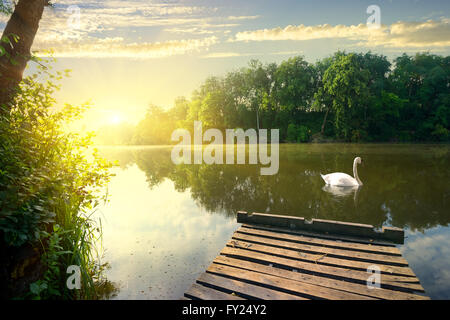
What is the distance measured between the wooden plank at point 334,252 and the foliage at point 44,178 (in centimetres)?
384

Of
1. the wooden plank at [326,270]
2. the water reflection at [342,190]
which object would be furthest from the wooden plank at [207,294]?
the water reflection at [342,190]

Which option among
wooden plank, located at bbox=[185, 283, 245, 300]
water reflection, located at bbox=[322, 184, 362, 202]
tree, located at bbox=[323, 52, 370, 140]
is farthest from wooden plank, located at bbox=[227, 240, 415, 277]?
tree, located at bbox=[323, 52, 370, 140]

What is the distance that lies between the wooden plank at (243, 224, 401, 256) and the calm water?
564 mm

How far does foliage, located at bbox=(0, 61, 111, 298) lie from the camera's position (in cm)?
336

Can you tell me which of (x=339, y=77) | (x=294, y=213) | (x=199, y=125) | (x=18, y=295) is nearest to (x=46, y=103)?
(x=18, y=295)

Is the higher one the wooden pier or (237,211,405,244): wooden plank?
(237,211,405,244): wooden plank

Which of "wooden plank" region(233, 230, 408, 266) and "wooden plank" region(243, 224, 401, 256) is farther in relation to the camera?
"wooden plank" region(243, 224, 401, 256)

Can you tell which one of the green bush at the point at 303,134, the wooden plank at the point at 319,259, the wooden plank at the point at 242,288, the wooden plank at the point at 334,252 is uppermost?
the green bush at the point at 303,134

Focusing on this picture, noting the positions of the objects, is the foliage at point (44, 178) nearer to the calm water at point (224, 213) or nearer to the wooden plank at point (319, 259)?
the calm water at point (224, 213)

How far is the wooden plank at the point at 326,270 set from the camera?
4.35 metres

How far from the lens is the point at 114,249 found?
6.62 m

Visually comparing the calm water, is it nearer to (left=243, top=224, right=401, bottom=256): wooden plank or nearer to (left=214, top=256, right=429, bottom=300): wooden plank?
(left=243, top=224, right=401, bottom=256): wooden plank

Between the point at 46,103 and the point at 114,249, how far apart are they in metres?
4.13

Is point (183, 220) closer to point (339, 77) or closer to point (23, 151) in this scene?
point (23, 151)
